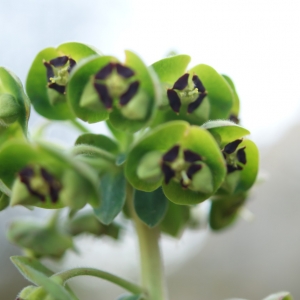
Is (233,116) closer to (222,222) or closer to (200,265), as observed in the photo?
(222,222)

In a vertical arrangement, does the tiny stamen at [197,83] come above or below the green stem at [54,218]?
above

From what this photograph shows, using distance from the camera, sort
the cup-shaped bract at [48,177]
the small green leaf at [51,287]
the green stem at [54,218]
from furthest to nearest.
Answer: the green stem at [54,218] → the small green leaf at [51,287] → the cup-shaped bract at [48,177]

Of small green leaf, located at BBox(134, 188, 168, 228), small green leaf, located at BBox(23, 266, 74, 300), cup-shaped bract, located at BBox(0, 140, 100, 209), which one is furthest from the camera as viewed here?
small green leaf, located at BBox(134, 188, 168, 228)

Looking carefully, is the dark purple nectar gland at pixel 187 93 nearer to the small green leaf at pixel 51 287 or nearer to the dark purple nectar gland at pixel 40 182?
the dark purple nectar gland at pixel 40 182

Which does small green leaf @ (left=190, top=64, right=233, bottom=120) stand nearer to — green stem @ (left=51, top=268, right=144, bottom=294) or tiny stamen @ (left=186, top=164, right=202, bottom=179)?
tiny stamen @ (left=186, top=164, right=202, bottom=179)

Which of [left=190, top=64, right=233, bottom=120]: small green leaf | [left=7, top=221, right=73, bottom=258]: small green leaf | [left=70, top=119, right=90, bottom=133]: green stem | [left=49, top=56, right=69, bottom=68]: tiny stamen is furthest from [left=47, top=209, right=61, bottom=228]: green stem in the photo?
[left=190, top=64, right=233, bottom=120]: small green leaf

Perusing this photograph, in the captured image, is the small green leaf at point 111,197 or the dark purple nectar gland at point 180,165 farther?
the small green leaf at point 111,197

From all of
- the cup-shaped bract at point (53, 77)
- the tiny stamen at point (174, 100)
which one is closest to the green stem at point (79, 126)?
the cup-shaped bract at point (53, 77)
